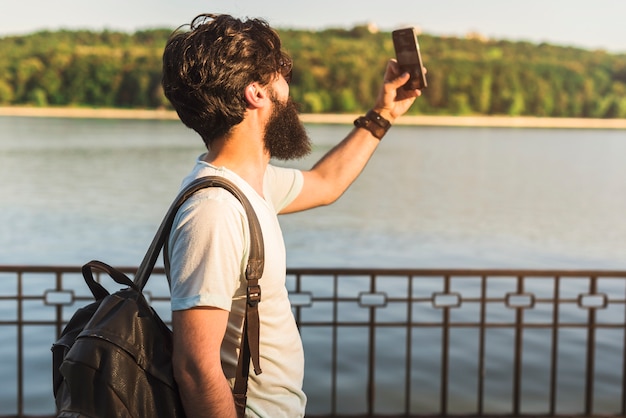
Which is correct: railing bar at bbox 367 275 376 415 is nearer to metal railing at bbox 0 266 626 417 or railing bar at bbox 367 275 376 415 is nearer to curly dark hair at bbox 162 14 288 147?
metal railing at bbox 0 266 626 417

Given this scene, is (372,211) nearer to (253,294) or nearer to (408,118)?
(253,294)

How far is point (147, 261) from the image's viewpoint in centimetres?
160

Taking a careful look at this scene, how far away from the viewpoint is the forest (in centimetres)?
6450

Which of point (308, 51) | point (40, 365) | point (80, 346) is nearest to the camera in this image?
point (80, 346)

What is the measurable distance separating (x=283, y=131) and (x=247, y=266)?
33cm

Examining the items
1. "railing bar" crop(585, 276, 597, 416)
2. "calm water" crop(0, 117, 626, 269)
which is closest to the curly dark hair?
"railing bar" crop(585, 276, 597, 416)

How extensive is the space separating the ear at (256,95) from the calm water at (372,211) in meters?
6.36

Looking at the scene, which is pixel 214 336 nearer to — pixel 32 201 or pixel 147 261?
pixel 147 261

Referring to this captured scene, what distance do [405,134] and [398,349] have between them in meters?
79.9

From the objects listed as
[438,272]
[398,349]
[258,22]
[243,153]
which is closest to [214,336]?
[243,153]

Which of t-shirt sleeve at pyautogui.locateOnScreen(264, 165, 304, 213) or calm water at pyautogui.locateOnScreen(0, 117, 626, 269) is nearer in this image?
t-shirt sleeve at pyautogui.locateOnScreen(264, 165, 304, 213)

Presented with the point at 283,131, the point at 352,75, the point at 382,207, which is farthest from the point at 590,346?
the point at 352,75

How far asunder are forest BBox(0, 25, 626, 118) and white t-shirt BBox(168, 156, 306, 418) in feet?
197

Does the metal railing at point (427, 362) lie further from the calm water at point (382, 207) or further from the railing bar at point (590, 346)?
the calm water at point (382, 207)
